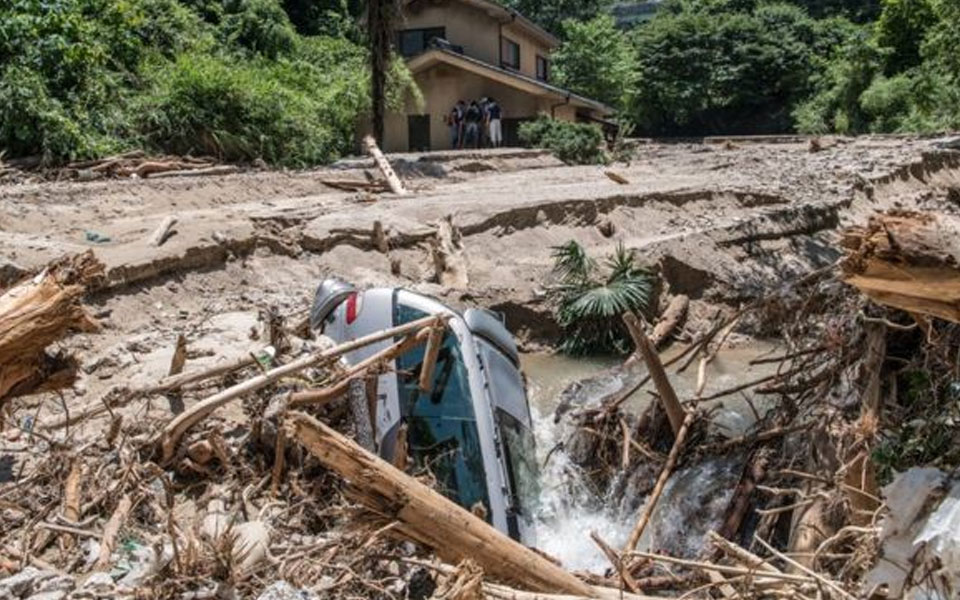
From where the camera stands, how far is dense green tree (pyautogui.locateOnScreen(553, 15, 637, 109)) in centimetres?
4228

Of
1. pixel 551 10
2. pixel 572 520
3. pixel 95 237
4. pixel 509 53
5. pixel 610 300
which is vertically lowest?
pixel 572 520

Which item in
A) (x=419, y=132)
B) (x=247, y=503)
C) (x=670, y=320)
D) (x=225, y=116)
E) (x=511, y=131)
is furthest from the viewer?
(x=511, y=131)

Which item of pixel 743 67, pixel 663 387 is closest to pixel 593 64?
pixel 743 67

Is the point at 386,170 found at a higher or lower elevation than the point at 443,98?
lower

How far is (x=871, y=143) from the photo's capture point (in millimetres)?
29062

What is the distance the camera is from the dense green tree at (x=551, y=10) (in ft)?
168

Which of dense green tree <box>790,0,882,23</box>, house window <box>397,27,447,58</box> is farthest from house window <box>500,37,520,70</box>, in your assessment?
dense green tree <box>790,0,882,23</box>

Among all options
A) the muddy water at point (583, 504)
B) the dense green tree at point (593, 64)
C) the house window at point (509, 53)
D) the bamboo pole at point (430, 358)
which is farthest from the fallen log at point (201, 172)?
the dense green tree at point (593, 64)

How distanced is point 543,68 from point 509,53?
4.60 m

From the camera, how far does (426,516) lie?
4293 mm

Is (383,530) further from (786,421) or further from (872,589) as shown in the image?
(786,421)

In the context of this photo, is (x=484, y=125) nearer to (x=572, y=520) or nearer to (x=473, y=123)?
(x=473, y=123)

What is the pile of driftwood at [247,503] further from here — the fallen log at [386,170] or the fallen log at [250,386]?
the fallen log at [386,170]

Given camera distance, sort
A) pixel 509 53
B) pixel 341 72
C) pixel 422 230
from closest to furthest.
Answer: pixel 422 230 < pixel 341 72 < pixel 509 53
